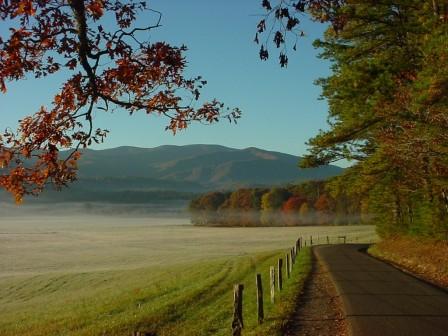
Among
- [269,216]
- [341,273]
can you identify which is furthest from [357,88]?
[269,216]

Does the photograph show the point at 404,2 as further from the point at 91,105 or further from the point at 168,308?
the point at 91,105

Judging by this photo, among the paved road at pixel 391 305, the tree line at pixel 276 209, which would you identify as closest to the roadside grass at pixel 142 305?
the paved road at pixel 391 305

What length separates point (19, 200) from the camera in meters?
7.63

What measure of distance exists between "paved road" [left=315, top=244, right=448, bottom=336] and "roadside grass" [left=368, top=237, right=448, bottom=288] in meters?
Answer: 1.62

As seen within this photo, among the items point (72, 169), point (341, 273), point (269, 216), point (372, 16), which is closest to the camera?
point (72, 169)

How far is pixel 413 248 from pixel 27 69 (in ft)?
91.6

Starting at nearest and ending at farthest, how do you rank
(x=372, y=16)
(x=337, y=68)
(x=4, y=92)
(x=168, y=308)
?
1. (x=4, y=92)
2. (x=168, y=308)
3. (x=372, y=16)
4. (x=337, y=68)

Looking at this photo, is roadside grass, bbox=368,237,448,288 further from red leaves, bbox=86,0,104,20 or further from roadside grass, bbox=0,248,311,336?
red leaves, bbox=86,0,104,20

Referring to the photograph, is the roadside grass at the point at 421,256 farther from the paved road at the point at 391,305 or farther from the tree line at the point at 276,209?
the tree line at the point at 276,209

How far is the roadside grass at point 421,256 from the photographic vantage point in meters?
22.5

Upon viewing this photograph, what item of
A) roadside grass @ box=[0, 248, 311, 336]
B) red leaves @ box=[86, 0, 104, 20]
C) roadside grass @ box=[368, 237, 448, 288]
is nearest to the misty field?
roadside grass @ box=[0, 248, 311, 336]

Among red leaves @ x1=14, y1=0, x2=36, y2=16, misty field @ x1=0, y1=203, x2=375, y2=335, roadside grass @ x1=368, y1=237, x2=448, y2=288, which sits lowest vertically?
misty field @ x1=0, y1=203, x2=375, y2=335

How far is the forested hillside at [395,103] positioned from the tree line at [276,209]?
105960mm

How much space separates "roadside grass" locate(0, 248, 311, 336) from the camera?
16484 millimetres
